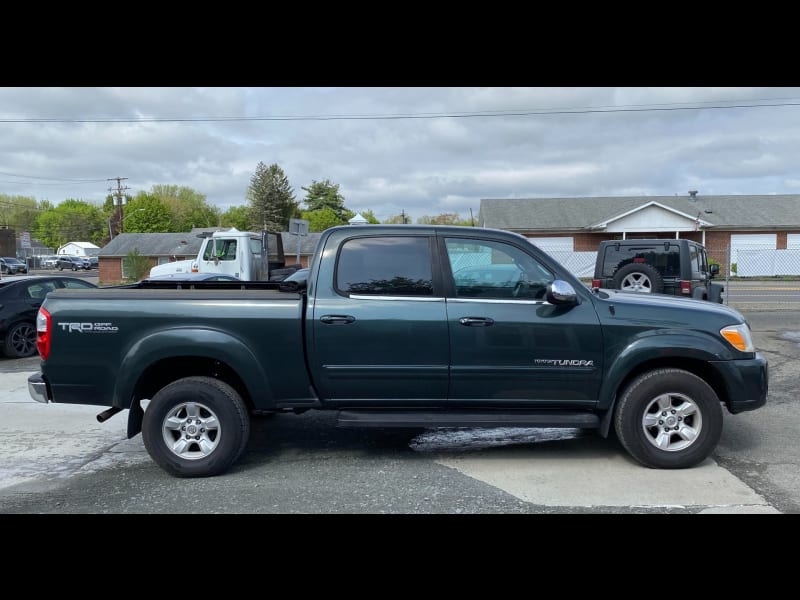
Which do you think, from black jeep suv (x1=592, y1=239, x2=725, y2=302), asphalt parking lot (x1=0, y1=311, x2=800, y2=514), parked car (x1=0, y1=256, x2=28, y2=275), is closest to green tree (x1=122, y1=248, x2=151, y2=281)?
parked car (x1=0, y1=256, x2=28, y2=275)

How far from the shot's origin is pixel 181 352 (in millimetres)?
4527

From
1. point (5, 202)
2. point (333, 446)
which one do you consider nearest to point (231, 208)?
point (5, 202)

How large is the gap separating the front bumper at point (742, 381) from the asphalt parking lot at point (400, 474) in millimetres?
563

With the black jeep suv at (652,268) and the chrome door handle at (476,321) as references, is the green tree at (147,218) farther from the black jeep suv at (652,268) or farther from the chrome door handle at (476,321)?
the chrome door handle at (476,321)

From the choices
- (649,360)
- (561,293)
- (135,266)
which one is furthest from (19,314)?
(135,266)

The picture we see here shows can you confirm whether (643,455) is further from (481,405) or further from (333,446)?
(333,446)

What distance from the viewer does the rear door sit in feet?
15.0

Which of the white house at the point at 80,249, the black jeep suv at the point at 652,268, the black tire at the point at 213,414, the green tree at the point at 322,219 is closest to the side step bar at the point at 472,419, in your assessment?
the black tire at the point at 213,414

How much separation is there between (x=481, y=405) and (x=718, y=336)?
6.34 feet

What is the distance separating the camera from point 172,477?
4.68 metres

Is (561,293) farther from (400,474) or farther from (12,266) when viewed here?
(12,266)

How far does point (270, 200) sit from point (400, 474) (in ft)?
229

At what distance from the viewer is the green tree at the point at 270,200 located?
233 feet

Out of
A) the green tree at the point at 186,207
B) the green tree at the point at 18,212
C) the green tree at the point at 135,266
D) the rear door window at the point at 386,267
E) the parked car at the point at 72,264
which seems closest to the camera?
the rear door window at the point at 386,267
